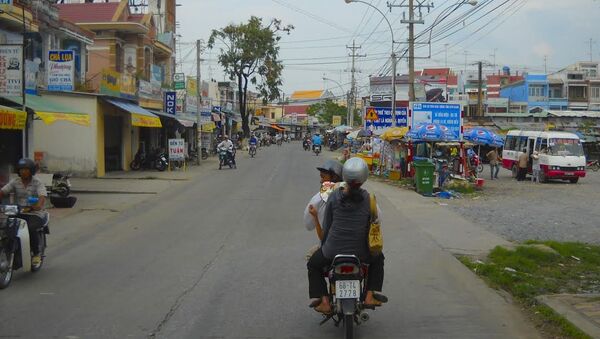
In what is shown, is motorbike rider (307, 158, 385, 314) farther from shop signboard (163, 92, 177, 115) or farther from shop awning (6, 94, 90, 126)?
shop signboard (163, 92, 177, 115)

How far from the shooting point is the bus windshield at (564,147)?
29.1 meters

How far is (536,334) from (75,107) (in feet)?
77.2

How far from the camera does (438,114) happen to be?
2644 centimetres

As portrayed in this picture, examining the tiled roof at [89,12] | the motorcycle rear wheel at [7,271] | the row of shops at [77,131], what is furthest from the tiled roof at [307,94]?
the motorcycle rear wheel at [7,271]

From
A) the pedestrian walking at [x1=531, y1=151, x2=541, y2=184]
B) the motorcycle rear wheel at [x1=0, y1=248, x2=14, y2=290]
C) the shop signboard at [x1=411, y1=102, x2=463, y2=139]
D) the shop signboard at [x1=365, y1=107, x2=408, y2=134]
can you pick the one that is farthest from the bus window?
the motorcycle rear wheel at [x1=0, y1=248, x2=14, y2=290]

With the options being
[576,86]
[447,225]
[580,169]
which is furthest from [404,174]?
[576,86]

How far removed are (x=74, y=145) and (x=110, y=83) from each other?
323cm

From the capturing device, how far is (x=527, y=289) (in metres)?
7.90

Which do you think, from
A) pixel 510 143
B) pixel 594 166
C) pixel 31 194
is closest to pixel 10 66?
pixel 31 194

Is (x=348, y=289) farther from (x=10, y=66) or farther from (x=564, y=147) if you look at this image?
(x=564, y=147)

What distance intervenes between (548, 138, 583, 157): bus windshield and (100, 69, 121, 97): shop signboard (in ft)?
64.1

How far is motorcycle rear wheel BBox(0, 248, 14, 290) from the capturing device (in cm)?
778

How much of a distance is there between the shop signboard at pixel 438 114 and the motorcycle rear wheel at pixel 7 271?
66.4 ft

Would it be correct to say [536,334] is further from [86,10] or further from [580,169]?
[86,10]
